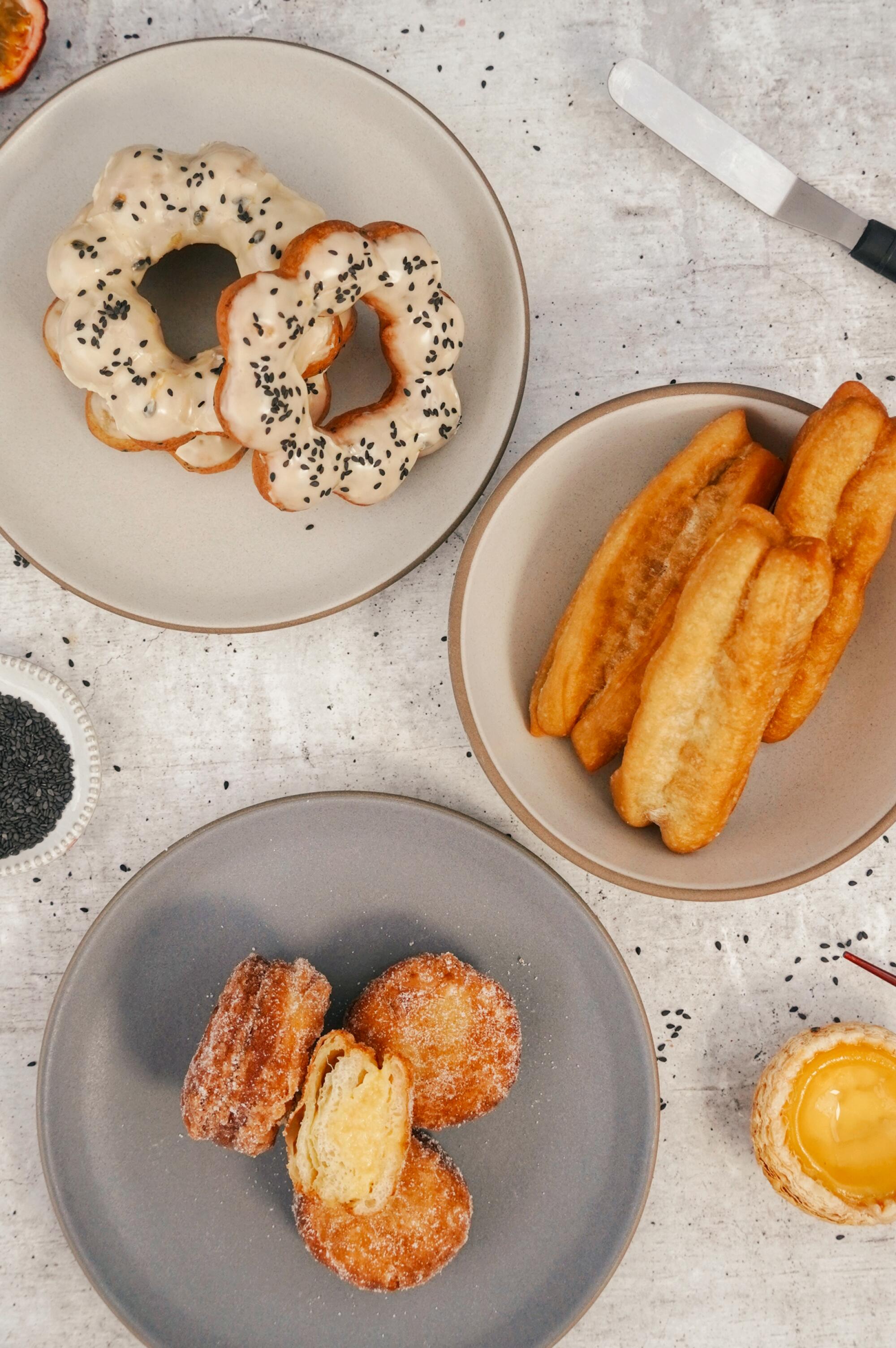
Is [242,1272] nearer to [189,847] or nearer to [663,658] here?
[189,847]

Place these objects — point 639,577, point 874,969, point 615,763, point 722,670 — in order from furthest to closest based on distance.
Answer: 1. point 874,969
2. point 615,763
3. point 639,577
4. point 722,670

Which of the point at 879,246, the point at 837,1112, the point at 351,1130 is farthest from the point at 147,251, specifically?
the point at 837,1112

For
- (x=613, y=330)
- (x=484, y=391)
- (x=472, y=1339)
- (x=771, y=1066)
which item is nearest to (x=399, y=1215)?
(x=472, y=1339)

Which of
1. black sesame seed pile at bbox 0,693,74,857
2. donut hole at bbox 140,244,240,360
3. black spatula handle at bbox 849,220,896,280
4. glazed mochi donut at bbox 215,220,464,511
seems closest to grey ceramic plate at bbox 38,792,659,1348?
black sesame seed pile at bbox 0,693,74,857

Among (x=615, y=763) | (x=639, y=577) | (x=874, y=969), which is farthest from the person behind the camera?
(x=874, y=969)

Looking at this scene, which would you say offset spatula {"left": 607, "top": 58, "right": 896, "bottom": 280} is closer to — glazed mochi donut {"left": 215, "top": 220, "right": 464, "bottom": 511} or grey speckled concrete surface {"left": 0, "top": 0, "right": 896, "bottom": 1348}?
grey speckled concrete surface {"left": 0, "top": 0, "right": 896, "bottom": 1348}

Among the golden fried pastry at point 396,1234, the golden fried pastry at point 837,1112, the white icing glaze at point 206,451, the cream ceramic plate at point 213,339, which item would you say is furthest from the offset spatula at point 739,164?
the golden fried pastry at point 396,1234

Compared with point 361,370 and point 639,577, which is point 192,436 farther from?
point 639,577
